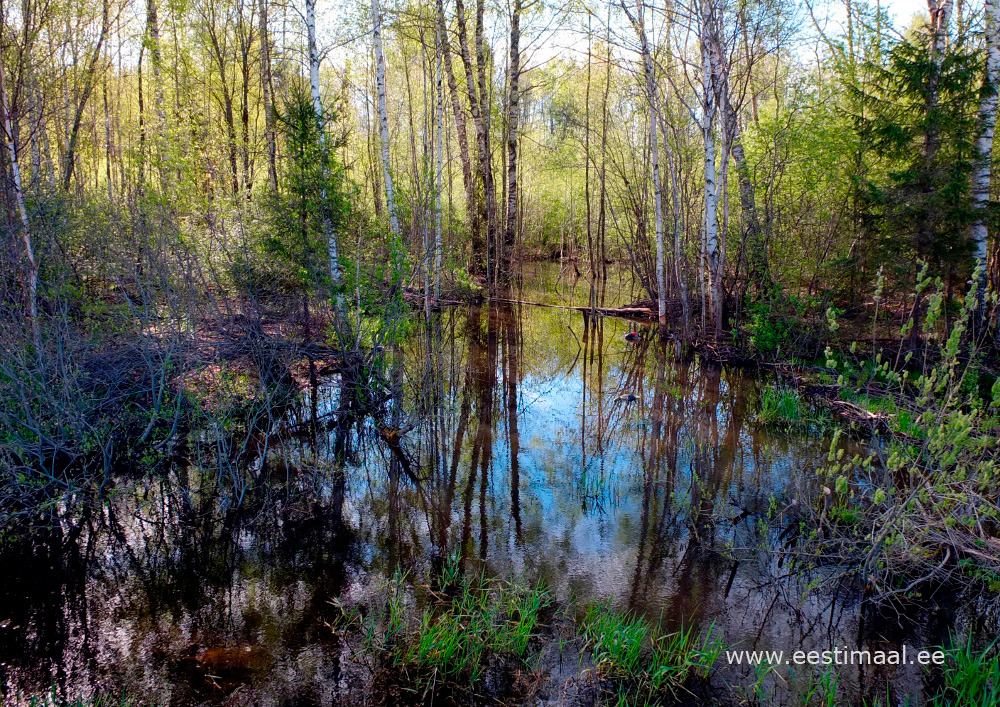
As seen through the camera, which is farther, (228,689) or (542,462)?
(542,462)

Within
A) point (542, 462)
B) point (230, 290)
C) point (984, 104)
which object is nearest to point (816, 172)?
point (984, 104)

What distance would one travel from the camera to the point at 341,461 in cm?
693

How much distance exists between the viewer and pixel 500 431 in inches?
308

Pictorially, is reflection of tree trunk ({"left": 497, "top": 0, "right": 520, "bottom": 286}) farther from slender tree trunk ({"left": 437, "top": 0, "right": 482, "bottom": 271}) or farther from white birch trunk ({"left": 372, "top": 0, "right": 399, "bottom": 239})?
white birch trunk ({"left": 372, "top": 0, "right": 399, "bottom": 239})

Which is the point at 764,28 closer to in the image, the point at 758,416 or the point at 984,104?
the point at 984,104

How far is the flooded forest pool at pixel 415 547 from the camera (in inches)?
150

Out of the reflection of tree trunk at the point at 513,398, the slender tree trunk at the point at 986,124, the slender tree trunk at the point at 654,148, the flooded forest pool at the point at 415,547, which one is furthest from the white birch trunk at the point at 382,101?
the slender tree trunk at the point at 986,124

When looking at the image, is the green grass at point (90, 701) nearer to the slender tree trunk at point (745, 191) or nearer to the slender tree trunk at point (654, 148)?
the slender tree trunk at point (745, 191)

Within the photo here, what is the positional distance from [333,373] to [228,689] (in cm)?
602

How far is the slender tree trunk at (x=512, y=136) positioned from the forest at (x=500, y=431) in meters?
2.17

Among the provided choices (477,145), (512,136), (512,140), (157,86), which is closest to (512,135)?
(512,136)

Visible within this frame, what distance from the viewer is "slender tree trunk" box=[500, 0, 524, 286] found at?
16.5 meters

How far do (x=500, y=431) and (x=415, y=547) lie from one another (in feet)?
9.18

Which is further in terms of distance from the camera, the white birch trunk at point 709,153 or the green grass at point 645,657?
the white birch trunk at point 709,153
